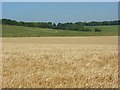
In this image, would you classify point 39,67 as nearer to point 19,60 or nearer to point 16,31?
point 19,60

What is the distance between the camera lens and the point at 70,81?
899cm

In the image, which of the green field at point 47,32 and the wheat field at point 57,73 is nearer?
the wheat field at point 57,73

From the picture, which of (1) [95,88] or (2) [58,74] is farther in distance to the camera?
(2) [58,74]

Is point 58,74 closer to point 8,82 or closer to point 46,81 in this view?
point 46,81

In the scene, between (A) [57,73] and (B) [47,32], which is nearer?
(A) [57,73]

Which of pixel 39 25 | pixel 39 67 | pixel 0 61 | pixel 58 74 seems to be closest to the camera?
pixel 58 74

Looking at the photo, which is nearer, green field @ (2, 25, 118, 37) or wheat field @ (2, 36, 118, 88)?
wheat field @ (2, 36, 118, 88)

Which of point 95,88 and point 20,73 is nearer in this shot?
point 95,88

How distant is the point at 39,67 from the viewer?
11414 mm

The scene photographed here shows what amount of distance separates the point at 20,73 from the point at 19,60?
265cm

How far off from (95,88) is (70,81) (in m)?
1.12

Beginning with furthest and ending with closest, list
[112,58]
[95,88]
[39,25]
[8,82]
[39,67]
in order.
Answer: [39,25] → [112,58] → [39,67] → [8,82] → [95,88]

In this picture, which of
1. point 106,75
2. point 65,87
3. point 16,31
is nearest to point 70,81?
point 65,87

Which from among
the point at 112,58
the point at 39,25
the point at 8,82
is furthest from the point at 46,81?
the point at 39,25
